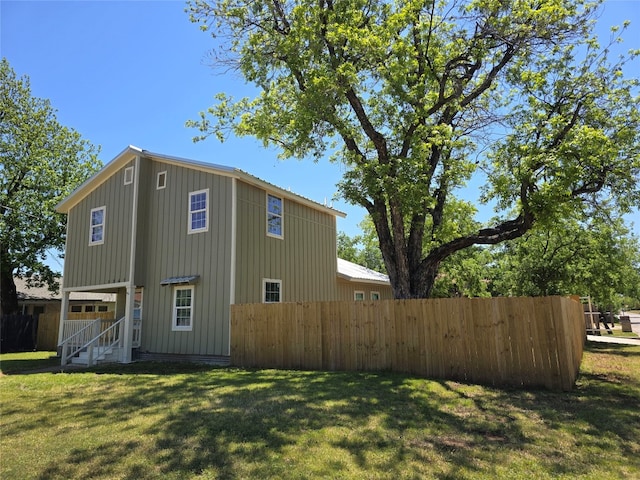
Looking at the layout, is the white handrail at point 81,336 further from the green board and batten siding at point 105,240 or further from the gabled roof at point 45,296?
the gabled roof at point 45,296

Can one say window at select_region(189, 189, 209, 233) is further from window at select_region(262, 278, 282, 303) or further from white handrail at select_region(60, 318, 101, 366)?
white handrail at select_region(60, 318, 101, 366)

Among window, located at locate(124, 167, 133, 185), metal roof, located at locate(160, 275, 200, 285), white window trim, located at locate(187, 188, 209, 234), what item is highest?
window, located at locate(124, 167, 133, 185)

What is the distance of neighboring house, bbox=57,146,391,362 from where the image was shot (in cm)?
1309

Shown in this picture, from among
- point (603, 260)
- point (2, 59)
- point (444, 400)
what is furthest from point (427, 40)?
point (2, 59)

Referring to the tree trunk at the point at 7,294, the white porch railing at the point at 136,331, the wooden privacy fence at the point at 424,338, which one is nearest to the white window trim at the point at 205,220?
the wooden privacy fence at the point at 424,338

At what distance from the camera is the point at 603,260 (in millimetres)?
21438

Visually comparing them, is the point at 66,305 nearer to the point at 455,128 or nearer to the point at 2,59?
the point at 455,128

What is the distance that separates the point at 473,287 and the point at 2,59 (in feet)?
103

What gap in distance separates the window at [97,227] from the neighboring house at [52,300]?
38.6ft

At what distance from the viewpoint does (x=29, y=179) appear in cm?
2477

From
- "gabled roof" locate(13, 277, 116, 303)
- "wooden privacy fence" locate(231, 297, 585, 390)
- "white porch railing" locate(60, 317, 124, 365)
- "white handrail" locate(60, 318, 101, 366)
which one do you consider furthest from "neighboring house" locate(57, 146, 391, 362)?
"gabled roof" locate(13, 277, 116, 303)

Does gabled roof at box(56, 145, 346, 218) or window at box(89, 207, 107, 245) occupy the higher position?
gabled roof at box(56, 145, 346, 218)

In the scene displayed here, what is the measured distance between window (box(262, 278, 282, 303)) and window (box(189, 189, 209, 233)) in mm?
2696

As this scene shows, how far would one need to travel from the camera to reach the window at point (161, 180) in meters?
14.8
